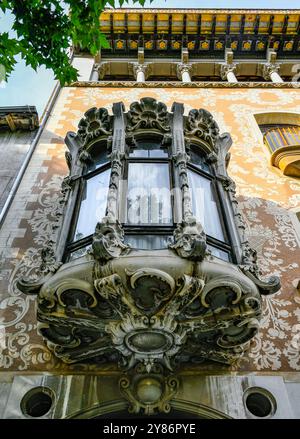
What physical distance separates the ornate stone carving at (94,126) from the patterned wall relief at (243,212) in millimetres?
1282

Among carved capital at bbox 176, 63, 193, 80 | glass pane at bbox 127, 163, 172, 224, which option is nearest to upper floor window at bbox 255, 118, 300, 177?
glass pane at bbox 127, 163, 172, 224

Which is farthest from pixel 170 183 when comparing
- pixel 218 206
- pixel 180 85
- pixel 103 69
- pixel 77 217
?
pixel 103 69

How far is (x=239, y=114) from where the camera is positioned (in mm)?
11336

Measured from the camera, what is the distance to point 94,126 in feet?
25.2

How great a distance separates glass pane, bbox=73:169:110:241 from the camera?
5949 millimetres

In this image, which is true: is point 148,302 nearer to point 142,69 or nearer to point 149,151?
point 149,151

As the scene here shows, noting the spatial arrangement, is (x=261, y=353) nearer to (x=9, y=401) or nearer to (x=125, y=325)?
(x=125, y=325)

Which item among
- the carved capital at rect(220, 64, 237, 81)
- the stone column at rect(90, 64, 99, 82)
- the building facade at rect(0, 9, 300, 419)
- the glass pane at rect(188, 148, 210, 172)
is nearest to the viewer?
the building facade at rect(0, 9, 300, 419)

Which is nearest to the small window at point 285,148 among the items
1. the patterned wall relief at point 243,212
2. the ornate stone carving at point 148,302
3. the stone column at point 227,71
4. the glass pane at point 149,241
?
the patterned wall relief at point 243,212

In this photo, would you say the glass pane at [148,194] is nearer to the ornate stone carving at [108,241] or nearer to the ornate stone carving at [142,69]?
the ornate stone carving at [108,241]

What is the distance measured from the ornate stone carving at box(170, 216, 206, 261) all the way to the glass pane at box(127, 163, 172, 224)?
64 centimetres

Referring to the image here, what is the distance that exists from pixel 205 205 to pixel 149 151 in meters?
1.46

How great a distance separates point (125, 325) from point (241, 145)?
646cm

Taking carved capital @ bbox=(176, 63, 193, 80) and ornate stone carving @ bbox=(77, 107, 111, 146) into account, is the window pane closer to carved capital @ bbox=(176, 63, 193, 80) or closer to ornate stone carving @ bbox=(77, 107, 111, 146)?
ornate stone carving @ bbox=(77, 107, 111, 146)
